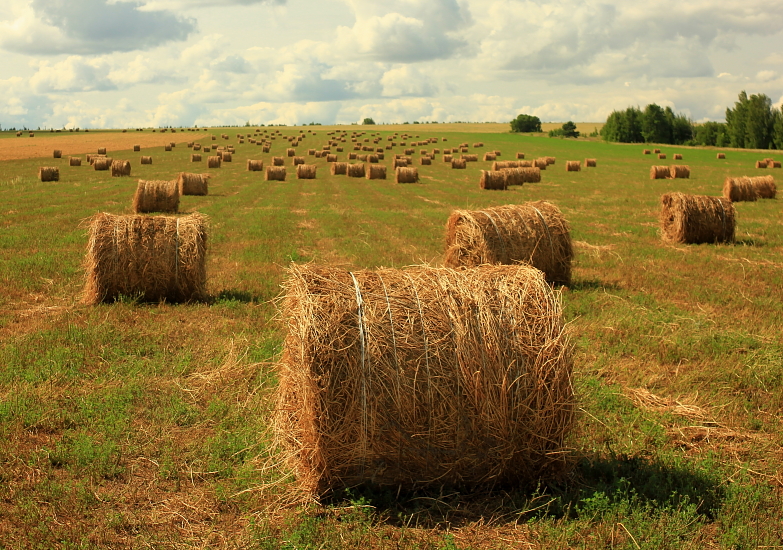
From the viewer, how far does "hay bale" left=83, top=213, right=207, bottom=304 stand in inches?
441

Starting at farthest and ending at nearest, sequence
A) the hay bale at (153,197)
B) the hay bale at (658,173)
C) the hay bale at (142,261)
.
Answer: the hay bale at (658,173) < the hay bale at (153,197) < the hay bale at (142,261)

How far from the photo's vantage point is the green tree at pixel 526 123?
456 feet

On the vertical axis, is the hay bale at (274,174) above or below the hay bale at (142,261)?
above

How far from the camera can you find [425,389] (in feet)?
17.8

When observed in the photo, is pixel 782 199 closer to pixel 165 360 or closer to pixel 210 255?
pixel 210 255

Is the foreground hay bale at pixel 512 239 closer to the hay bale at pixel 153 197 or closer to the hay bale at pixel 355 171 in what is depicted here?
the hay bale at pixel 153 197

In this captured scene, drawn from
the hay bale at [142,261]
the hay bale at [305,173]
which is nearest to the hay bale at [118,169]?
the hay bale at [305,173]

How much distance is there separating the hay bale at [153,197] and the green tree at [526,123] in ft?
410

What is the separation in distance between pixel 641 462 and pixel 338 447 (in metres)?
2.88

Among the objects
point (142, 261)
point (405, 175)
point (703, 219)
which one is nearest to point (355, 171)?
point (405, 175)

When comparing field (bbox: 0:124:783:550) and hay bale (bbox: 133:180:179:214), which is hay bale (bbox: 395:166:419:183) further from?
field (bbox: 0:124:783:550)

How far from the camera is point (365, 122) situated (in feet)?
601

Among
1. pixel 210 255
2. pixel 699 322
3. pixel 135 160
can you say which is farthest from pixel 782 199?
pixel 135 160

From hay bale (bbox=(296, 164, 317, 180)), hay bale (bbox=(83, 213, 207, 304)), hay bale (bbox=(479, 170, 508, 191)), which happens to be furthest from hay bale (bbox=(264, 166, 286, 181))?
hay bale (bbox=(83, 213, 207, 304))
